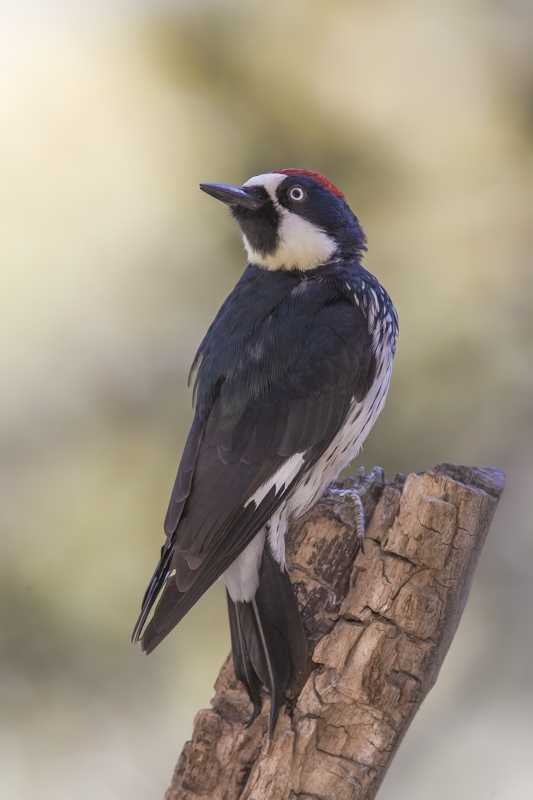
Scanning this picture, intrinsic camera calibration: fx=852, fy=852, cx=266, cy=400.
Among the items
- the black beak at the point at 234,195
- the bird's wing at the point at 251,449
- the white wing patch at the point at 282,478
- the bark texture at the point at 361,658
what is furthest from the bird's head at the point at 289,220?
the bark texture at the point at 361,658

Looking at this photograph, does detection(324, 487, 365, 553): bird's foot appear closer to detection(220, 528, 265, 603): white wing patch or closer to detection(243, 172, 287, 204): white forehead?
detection(220, 528, 265, 603): white wing patch

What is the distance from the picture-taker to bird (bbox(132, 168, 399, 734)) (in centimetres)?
231

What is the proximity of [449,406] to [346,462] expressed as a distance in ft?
4.32

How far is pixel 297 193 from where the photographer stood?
112 inches

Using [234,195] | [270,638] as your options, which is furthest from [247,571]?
[234,195]

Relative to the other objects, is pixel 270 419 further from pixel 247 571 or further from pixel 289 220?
pixel 289 220

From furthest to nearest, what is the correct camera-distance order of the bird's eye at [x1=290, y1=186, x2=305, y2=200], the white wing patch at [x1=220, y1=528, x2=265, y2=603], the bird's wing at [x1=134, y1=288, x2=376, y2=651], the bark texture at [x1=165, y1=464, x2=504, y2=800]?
the bird's eye at [x1=290, y1=186, x2=305, y2=200]
the white wing patch at [x1=220, y1=528, x2=265, y2=603]
the bird's wing at [x1=134, y1=288, x2=376, y2=651]
the bark texture at [x1=165, y1=464, x2=504, y2=800]

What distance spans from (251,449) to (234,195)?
0.88 m

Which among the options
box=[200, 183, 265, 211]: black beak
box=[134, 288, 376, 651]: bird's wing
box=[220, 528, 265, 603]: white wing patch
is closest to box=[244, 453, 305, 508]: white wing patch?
box=[134, 288, 376, 651]: bird's wing

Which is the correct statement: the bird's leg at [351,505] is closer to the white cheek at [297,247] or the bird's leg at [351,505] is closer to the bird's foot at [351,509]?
the bird's foot at [351,509]

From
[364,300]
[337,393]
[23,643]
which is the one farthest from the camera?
[23,643]

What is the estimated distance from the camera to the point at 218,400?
2.55 metres

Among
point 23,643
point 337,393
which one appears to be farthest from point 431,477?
point 23,643

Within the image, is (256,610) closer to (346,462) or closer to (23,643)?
(346,462)
